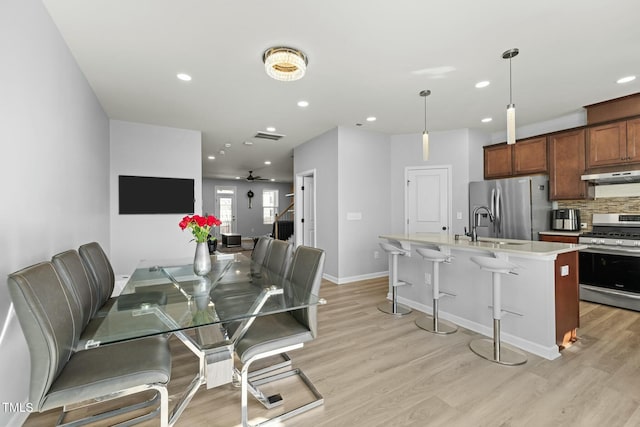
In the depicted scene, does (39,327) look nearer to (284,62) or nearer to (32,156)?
(32,156)

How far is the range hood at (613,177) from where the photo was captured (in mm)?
3558

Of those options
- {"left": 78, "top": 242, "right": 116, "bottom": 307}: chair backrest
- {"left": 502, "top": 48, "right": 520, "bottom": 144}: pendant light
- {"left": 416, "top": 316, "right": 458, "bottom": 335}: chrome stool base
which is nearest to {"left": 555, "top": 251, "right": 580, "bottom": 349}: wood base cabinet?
{"left": 416, "top": 316, "right": 458, "bottom": 335}: chrome stool base

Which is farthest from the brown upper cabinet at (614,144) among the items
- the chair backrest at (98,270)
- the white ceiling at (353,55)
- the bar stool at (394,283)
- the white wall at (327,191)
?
the chair backrest at (98,270)

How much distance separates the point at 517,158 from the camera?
15.5 feet

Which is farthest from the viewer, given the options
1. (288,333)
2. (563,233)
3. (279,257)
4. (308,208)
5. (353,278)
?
(308,208)

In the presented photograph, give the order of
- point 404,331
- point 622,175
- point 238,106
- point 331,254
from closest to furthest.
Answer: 1. point 404,331
2. point 622,175
3. point 238,106
4. point 331,254

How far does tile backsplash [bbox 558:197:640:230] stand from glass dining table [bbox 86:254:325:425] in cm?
469

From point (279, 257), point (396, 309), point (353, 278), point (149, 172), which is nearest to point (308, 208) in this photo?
point (353, 278)

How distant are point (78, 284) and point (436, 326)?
3.01 metres

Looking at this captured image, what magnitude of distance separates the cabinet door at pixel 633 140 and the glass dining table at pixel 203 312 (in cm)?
450

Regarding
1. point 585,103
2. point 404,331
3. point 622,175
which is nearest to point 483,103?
point 585,103

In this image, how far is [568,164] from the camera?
163 inches

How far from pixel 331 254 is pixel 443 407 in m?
3.29

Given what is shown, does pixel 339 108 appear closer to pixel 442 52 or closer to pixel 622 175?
pixel 442 52
